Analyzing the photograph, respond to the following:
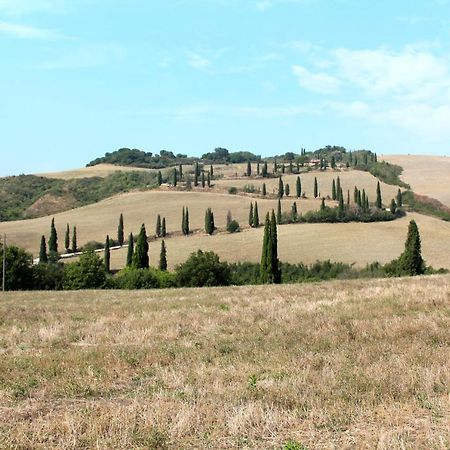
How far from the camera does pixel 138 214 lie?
481 ft

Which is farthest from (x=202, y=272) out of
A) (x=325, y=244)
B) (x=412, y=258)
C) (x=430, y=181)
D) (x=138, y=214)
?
(x=430, y=181)

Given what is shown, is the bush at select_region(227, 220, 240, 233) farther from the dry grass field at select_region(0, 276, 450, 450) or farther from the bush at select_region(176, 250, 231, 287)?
the dry grass field at select_region(0, 276, 450, 450)

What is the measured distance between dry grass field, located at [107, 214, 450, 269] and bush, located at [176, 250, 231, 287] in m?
23.4

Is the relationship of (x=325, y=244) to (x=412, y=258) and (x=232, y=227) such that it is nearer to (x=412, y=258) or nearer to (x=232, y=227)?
(x=232, y=227)

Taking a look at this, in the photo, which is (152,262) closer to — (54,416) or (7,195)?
(54,416)

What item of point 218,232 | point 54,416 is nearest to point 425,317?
point 54,416

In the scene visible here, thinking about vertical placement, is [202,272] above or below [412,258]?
below

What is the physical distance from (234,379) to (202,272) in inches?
2235

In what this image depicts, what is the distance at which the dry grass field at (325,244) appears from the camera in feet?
300

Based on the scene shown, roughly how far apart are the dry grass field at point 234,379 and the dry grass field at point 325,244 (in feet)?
234

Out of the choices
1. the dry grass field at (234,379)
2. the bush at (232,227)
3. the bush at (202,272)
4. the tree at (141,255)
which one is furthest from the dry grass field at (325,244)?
the dry grass field at (234,379)

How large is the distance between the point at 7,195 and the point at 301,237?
134m

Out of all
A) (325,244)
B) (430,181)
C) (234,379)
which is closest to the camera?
(234,379)

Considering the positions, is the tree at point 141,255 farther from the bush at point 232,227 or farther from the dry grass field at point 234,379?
the dry grass field at point 234,379
